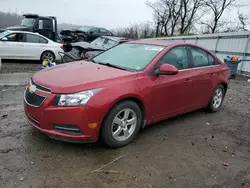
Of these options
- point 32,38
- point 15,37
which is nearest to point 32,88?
point 15,37

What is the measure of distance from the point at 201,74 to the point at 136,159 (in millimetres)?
2359

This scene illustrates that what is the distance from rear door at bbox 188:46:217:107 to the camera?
4703 mm

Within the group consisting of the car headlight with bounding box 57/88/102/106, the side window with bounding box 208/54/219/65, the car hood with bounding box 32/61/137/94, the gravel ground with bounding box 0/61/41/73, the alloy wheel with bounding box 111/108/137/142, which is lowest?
the gravel ground with bounding box 0/61/41/73

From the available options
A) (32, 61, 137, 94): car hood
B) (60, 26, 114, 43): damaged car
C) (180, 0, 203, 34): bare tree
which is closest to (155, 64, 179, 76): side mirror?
(32, 61, 137, 94): car hood

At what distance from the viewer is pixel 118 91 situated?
11.0 ft

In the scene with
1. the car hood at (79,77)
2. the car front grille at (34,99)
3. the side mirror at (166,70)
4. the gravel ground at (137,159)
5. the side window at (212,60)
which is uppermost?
the side window at (212,60)

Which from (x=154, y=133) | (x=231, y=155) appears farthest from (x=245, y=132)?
(x=154, y=133)

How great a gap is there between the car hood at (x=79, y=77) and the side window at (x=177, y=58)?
0.84 meters

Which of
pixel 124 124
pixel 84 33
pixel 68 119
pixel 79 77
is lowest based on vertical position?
pixel 124 124

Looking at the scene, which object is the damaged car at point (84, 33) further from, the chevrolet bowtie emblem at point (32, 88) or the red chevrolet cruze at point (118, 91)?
the chevrolet bowtie emblem at point (32, 88)

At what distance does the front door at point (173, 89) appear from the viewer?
13.0 feet

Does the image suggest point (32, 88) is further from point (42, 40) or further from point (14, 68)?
point (42, 40)

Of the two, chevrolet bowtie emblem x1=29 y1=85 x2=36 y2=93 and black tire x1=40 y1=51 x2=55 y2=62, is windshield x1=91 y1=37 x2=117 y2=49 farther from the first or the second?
chevrolet bowtie emblem x1=29 y1=85 x2=36 y2=93

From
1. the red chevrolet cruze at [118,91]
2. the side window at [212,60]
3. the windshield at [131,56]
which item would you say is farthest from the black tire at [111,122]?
the side window at [212,60]
